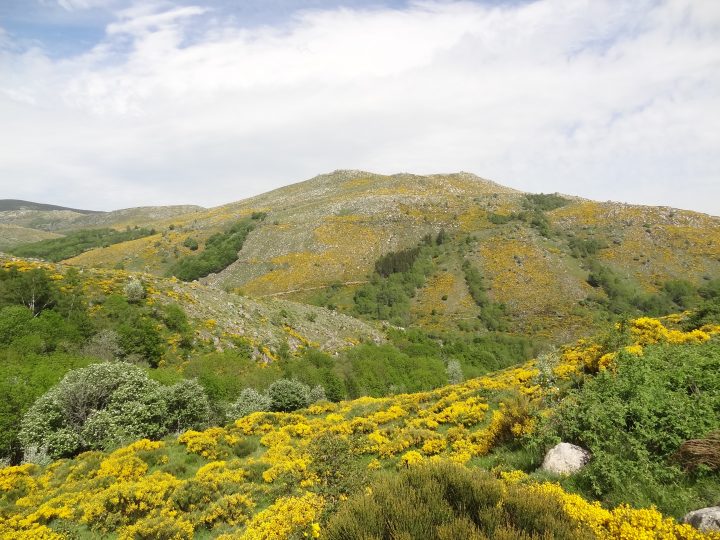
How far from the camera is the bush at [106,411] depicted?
63.8ft

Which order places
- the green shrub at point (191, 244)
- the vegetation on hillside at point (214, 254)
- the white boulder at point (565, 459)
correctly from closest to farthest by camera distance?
1. the white boulder at point (565, 459)
2. the vegetation on hillside at point (214, 254)
3. the green shrub at point (191, 244)

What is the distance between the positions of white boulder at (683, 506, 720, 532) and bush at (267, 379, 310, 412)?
77.3ft

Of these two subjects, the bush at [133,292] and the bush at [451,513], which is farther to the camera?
the bush at [133,292]

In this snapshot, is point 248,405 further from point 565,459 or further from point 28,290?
point 28,290

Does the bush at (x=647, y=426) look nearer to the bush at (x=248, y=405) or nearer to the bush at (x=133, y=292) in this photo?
the bush at (x=248, y=405)

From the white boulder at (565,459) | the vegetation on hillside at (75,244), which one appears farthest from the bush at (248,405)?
the vegetation on hillside at (75,244)

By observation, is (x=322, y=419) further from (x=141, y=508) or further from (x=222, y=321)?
(x=222, y=321)

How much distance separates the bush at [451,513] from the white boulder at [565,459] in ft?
9.41

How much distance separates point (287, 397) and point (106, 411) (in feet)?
33.6

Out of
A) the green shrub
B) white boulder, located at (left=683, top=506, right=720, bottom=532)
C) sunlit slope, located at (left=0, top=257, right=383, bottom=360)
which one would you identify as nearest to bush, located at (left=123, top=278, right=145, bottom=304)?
sunlit slope, located at (left=0, top=257, right=383, bottom=360)

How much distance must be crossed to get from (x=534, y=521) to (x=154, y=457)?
15.6 metres

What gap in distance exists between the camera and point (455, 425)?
1491cm

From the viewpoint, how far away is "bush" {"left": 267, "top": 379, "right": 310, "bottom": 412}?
27.0m

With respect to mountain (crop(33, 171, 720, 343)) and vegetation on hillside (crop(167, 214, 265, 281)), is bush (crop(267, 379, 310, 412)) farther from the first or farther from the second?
vegetation on hillside (crop(167, 214, 265, 281))
